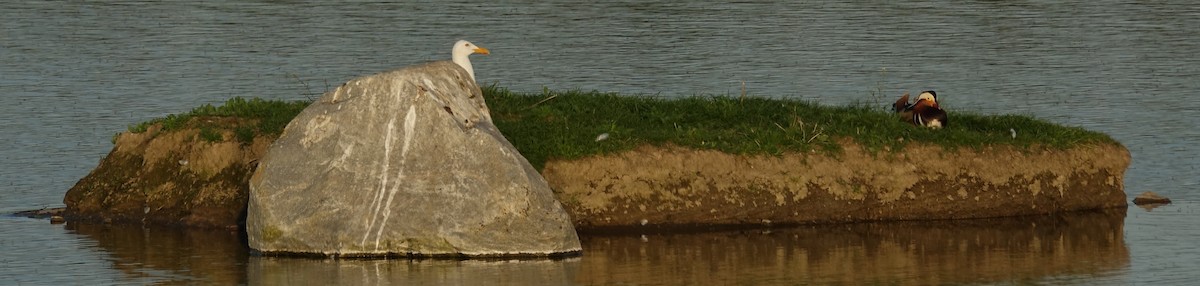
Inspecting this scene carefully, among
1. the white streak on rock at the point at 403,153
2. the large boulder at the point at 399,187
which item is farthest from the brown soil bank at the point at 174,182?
the white streak on rock at the point at 403,153

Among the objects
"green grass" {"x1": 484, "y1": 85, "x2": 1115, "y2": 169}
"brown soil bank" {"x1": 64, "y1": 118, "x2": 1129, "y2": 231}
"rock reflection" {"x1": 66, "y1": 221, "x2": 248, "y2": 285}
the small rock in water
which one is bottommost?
"rock reflection" {"x1": 66, "y1": 221, "x2": 248, "y2": 285}

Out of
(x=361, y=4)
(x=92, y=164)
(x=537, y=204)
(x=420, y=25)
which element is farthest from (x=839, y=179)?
(x=361, y=4)

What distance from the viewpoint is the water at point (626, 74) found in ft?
58.5

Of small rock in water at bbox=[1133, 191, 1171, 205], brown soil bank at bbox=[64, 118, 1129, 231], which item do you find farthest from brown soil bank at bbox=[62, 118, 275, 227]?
small rock in water at bbox=[1133, 191, 1171, 205]

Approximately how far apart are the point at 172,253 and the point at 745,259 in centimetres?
515

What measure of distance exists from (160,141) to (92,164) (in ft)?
12.3

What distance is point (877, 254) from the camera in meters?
18.7

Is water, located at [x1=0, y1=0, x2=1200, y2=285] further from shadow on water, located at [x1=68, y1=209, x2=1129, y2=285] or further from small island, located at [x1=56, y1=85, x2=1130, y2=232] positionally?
small island, located at [x1=56, y1=85, x2=1130, y2=232]

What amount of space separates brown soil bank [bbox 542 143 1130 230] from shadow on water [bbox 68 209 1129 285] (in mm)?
199

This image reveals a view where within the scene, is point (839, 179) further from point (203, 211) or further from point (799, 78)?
point (799, 78)

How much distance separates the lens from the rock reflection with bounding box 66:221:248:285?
56.7 feet

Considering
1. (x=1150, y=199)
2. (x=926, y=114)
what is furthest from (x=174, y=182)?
(x=1150, y=199)

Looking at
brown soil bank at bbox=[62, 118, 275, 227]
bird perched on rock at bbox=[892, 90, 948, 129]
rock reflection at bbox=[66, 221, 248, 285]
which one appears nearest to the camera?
rock reflection at bbox=[66, 221, 248, 285]

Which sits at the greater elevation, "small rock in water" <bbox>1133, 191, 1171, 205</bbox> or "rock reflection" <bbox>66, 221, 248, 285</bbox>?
"small rock in water" <bbox>1133, 191, 1171, 205</bbox>
